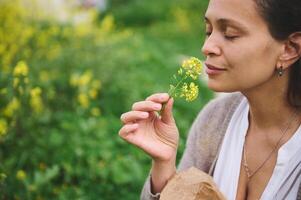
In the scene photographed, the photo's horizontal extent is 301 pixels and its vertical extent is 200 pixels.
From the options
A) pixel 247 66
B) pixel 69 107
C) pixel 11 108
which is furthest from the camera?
pixel 69 107

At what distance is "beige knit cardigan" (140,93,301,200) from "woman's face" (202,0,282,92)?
1.01ft

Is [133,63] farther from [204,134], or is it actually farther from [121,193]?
[204,134]

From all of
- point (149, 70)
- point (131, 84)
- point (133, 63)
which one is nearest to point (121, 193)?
point (131, 84)

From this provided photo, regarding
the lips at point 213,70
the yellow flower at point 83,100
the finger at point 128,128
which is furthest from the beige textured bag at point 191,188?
the yellow flower at point 83,100

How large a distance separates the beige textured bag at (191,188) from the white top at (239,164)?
0.26 m

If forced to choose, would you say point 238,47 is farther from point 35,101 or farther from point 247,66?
point 35,101

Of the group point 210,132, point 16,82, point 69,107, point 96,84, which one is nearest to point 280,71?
point 210,132

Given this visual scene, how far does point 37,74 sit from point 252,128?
85.4 inches

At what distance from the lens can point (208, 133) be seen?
2.34 metres

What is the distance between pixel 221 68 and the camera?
2.03 meters

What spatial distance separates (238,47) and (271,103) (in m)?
0.29

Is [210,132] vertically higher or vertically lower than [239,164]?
higher

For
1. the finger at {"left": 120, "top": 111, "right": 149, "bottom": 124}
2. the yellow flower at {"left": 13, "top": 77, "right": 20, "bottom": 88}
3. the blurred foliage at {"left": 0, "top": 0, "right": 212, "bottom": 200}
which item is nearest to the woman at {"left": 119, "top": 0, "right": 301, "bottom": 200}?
the finger at {"left": 120, "top": 111, "right": 149, "bottom": 124}

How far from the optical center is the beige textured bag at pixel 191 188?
1.93m
